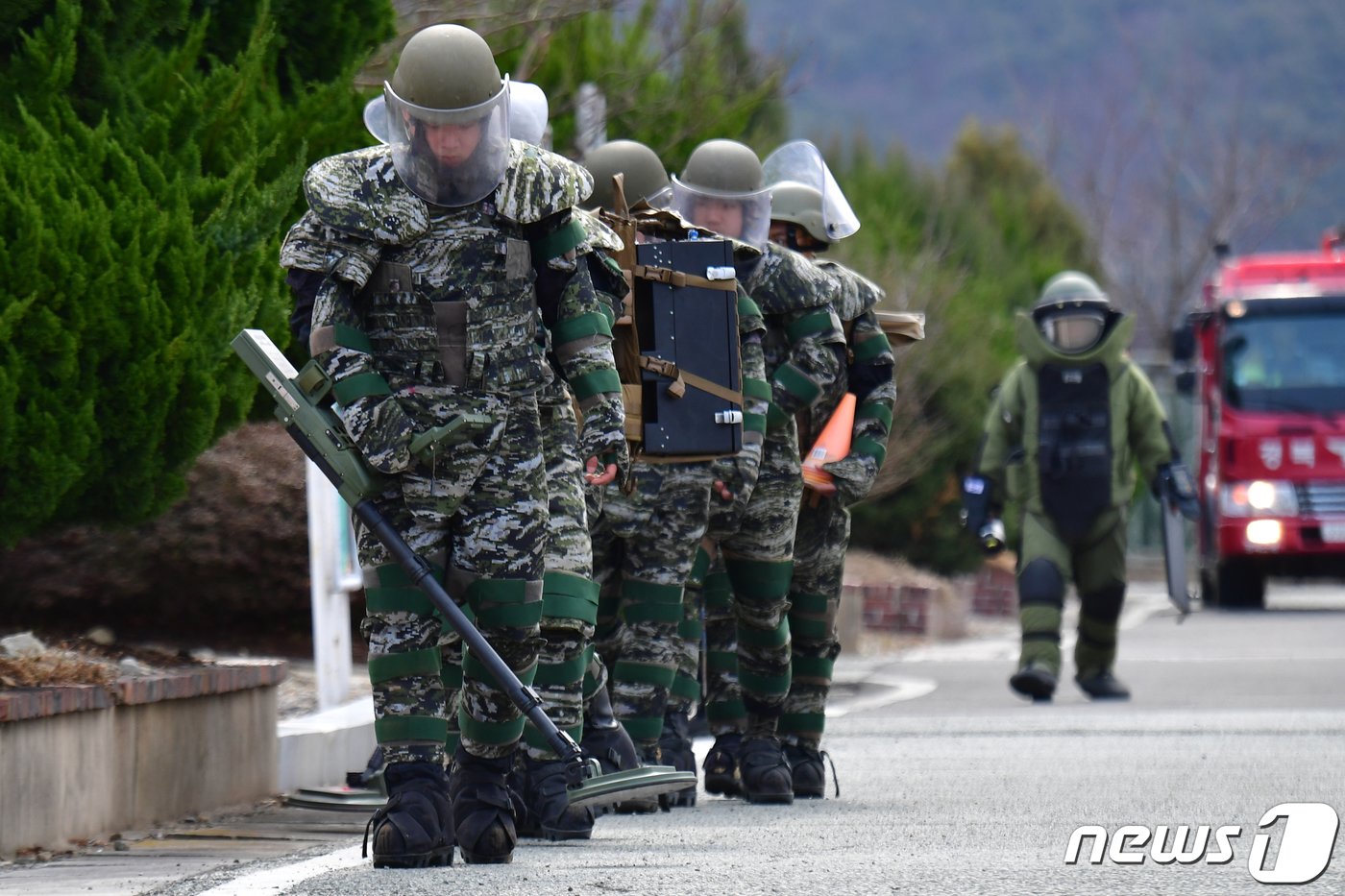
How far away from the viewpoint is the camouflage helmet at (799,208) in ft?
26.5

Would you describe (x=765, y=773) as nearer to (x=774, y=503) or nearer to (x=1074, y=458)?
(x=774, y=503)

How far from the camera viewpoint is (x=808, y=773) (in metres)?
7.54

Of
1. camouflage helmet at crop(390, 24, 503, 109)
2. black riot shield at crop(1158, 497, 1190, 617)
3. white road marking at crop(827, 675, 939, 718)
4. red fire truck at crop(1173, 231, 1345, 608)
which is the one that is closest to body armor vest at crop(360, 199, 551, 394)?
camouflage helmet at crop(390, 24, 503, 109)

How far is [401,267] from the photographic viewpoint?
18.7 feet

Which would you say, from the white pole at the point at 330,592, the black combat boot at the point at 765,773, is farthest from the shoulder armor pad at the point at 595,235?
the white pole at the point at 330,592

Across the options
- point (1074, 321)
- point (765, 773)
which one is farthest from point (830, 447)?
point (1074, 321)

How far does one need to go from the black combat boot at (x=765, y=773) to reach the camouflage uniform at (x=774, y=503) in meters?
0.12

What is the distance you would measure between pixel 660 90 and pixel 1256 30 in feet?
420

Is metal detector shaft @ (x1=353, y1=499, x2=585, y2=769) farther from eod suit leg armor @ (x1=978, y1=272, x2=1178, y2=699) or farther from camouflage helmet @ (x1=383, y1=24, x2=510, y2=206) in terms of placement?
eod suit leg armor @ (x1=978, y1=272, x2=1178, y2=699)

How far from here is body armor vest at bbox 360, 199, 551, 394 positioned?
225 inches

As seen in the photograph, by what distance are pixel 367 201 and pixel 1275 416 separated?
56.0ft

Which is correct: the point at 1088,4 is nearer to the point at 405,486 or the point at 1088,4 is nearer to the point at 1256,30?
the point at 1256,30

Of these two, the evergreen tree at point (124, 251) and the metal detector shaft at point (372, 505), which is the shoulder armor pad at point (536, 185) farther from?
the evergreen tree at point (124, 251)

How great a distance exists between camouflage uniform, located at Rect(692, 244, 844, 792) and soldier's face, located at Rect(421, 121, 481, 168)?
1.93 m
